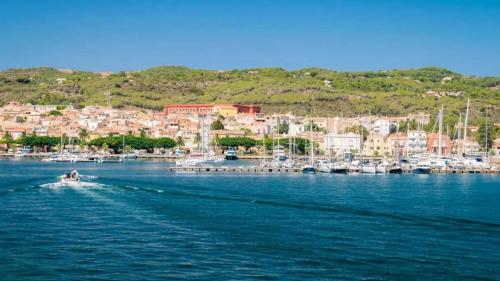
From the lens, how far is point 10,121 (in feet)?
301

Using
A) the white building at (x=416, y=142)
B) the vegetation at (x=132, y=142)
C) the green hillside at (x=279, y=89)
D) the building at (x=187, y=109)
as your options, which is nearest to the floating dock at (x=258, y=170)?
the white building at (x=416, y=142)

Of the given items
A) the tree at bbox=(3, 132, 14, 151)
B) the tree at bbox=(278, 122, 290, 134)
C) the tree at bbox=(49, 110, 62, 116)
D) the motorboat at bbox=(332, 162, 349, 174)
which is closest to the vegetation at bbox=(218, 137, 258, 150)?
the tree at bbox=(278, 122, 290, 134)

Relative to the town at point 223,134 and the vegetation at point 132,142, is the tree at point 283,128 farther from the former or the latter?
the vegetation at point 132,142

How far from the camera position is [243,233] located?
67.7 ft

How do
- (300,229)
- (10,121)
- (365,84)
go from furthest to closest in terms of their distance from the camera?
1. (365,84)
2. (10,121)
3. (300,229)

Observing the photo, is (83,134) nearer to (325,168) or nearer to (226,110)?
(226,110)

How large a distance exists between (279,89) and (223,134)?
34.4 m

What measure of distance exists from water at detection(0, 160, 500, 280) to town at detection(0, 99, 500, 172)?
29.1 meters

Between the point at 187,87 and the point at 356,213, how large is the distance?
9915 cm

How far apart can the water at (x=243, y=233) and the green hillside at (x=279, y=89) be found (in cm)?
6321

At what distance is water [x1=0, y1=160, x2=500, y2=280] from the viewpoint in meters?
16.5

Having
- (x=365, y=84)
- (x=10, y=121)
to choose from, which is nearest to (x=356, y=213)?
(x=10, y=121)

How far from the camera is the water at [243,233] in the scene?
54.2 feet

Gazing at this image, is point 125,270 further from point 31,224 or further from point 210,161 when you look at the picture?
point 210,161
